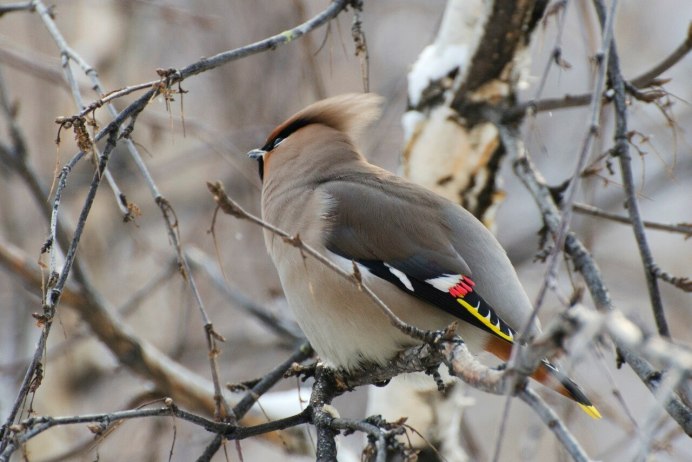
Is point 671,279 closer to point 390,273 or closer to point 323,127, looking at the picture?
point 390,273

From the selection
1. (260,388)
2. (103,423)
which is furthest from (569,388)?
(103,423)

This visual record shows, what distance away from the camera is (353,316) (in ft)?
9.76

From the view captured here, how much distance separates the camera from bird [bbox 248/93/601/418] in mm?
2904

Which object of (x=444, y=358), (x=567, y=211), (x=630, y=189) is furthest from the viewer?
(x=630, y=189)

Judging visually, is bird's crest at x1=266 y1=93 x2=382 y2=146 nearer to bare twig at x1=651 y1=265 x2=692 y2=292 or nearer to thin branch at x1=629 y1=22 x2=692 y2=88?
thin branch at x1=629 y1=22 x2=692 y2=88

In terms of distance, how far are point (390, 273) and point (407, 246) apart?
0.41ft

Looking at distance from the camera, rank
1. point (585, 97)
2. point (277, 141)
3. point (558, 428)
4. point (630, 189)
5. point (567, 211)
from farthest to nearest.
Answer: point (277, 141), point (585, 97), point (630, 189), point (567, 211), point (558, 428)

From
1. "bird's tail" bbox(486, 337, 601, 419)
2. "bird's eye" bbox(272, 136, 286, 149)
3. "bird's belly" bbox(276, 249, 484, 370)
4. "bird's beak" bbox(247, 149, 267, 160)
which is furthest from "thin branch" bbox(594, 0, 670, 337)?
"bird's beak" bbox(247, 149, 267, 160)

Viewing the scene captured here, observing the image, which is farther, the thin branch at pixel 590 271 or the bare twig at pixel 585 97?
the bare twig at pixel 585 97

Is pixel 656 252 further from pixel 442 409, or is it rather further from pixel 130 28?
pixel 442 409

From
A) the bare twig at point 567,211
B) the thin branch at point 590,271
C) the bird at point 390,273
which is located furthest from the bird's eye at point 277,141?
the bare twig at point 567,211

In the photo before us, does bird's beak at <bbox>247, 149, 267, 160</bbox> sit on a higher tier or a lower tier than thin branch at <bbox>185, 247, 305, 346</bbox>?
higher

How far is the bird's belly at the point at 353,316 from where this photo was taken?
2.94 m

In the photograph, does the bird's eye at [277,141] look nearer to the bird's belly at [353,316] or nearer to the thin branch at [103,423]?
the bird's belly at [353,316]
